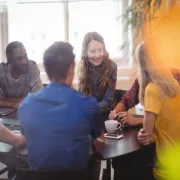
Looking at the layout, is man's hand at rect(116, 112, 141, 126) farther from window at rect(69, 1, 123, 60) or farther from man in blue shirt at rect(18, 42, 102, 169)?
window at rect(69, 1, 123, 60)

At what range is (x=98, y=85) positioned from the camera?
2.20 m

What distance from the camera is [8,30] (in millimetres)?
3039

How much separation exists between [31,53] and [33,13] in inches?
22.4

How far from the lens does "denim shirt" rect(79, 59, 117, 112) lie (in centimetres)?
210

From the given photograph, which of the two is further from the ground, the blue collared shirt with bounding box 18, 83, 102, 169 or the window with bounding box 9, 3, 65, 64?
the window with bounding box 9, 3, 65, 64

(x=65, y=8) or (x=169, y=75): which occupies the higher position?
(x=65, y=8)

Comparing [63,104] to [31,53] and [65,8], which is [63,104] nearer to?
[31,53]

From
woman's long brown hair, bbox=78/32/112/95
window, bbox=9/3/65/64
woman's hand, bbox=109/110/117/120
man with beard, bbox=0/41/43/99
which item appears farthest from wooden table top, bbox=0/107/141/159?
window, bbox=9/3/65/64

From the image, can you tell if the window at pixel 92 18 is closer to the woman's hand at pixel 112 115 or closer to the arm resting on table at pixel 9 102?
the arm resting on table at pixel 9 102

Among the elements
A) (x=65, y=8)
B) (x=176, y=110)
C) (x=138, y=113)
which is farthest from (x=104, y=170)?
(x=65, y=8)

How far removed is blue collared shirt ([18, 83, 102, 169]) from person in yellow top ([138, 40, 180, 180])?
1.25 ft

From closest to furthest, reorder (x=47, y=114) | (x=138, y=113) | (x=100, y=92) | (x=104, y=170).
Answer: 1. (x=47, y=114)
2. (x=104, y=170)
3. (x=138, y=113)
4. (x=100, y=92)

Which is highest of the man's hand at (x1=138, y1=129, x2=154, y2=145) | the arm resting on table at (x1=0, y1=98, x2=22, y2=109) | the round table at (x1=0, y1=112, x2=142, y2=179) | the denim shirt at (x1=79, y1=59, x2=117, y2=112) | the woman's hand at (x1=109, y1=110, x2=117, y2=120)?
the denim shirt at (x1=79, y1=59, x2=117, y2=112)

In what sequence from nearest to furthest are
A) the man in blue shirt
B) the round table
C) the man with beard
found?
the man in blue shirt
the round table
the man with beard
